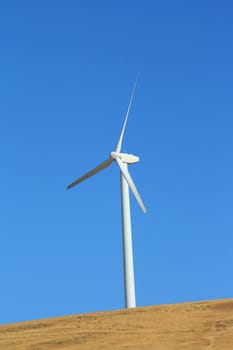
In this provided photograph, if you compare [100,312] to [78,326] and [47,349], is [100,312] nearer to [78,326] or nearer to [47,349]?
[78,326]

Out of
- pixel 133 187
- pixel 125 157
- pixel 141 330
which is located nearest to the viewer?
pixel 141 330

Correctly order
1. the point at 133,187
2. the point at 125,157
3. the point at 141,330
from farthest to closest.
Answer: the point at 125,157, the point at 133,187, the point at 141,330

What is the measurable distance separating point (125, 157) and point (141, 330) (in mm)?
17451

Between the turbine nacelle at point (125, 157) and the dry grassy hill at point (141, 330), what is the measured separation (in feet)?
55.6

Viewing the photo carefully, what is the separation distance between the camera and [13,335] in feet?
12.4

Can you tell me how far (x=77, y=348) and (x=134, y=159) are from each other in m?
17.9

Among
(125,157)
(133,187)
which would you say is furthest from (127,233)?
(125,157)

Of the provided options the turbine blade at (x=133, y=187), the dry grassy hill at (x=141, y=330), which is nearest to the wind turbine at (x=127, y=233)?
the turbine blade at (x=133, y=187)

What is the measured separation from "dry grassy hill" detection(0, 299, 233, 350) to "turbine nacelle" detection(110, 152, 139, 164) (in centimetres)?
1695

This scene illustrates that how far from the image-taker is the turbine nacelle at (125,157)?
20625 millimetres

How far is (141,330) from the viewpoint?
144 inches

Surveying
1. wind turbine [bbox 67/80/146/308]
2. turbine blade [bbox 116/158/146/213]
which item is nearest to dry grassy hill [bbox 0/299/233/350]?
wind turbine [bbox 67/80/146/308]

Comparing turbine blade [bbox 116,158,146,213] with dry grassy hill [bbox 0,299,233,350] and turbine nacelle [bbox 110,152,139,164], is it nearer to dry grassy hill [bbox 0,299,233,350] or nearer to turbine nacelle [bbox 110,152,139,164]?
turbine nacelle [bbox 110,152,139,164]

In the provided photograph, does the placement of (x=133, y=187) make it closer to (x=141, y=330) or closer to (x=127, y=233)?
(x=127, y=233)
